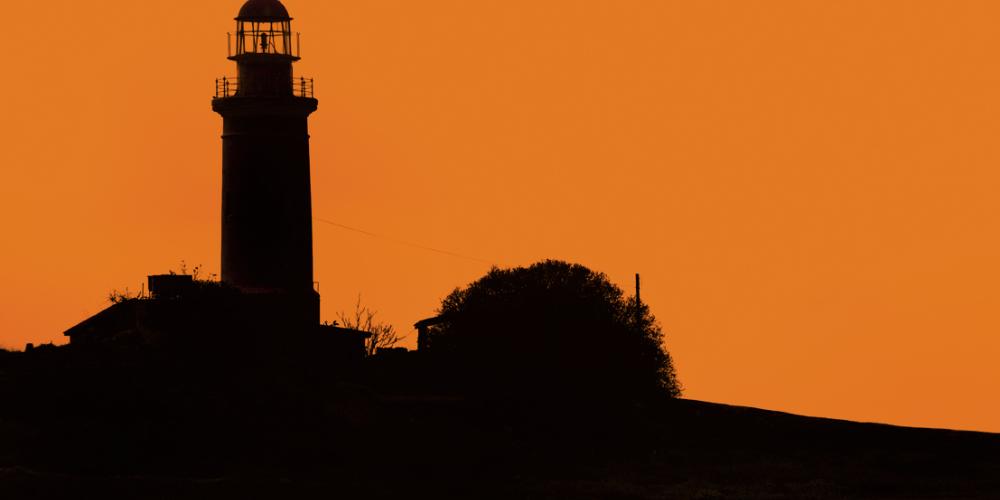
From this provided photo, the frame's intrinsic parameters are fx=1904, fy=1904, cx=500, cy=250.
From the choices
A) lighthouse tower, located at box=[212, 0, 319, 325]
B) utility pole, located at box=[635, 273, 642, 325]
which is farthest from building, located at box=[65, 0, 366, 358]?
utility pole, located at box=[635, 273, 642, 325]

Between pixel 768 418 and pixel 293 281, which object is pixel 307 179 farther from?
pixel 768 418

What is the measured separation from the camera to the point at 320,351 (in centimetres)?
6544

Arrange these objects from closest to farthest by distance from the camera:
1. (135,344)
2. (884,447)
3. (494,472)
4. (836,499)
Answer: (836,499) < (494,472) < (884,447) < (135,344)

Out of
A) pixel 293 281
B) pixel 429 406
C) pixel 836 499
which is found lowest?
pixel 836 499

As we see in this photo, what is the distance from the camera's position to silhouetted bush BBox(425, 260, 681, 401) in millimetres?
62031

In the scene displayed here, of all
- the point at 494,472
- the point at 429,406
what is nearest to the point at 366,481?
the point at 494,472

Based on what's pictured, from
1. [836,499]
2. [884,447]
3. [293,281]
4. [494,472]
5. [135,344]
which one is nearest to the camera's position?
[836,499]

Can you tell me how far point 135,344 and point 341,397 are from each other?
326 inches

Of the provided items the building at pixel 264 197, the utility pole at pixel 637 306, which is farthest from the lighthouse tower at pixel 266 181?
the utility pole at pixel 637 306

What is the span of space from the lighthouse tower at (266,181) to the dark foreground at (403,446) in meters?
6.23

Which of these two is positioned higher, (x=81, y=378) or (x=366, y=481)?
(x=81, y=378)

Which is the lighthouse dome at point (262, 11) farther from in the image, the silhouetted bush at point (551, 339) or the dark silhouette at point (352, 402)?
the silhouetted bush at point (551, 339)

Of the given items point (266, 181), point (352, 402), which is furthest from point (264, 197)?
point (352, 402)

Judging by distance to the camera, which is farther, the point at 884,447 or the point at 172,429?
the point at 884,447
